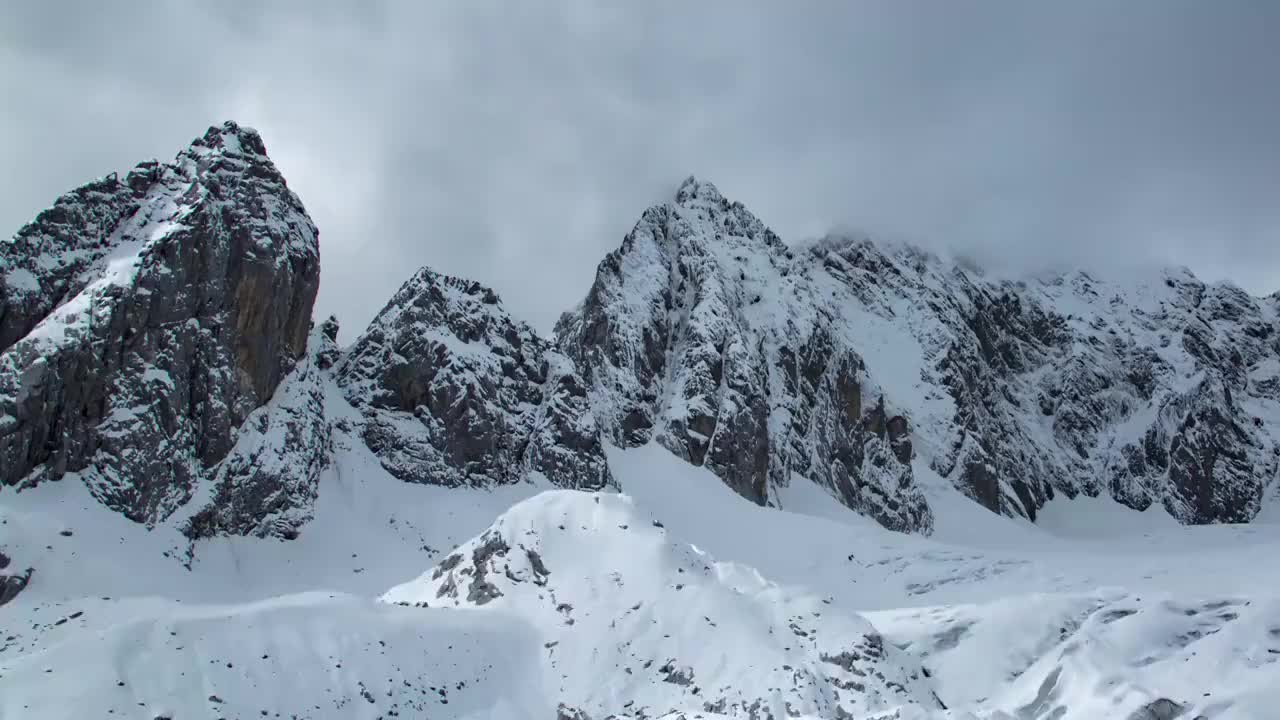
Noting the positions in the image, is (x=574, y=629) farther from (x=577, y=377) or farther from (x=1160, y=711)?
(x=577, y=377)

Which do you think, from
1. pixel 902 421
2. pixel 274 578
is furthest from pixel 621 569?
pixel 902 421

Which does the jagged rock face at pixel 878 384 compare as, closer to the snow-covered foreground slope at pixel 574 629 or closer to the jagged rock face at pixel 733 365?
the jagged rock face at pixel 733 365

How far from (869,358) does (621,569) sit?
111 metres

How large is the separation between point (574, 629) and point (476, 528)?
2797 centimetres

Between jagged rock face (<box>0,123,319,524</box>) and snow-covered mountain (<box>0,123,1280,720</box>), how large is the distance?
0.68ft

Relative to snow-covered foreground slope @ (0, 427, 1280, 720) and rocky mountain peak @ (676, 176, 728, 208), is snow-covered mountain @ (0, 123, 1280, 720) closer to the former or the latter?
snow-covered foreground slope @ (0, 427, 1280, 720)

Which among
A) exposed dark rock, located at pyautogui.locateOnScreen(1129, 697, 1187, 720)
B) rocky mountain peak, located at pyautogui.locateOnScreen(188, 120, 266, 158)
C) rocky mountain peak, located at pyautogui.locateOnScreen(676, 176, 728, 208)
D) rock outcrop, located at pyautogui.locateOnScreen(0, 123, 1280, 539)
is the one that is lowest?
exposed dark rock, located at pyautogui.locateOnScreen(1129, 697, 1187, 720)

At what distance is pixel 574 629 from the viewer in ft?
203

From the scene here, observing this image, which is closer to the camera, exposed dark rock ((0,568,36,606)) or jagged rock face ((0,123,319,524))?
exposed dark rock ((0,568,36,606))

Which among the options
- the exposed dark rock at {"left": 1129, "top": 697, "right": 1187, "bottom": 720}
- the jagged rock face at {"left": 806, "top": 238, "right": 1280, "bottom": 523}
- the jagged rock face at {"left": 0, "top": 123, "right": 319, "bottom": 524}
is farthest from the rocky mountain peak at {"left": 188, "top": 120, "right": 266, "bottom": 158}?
the jagged rock face at {"left": 806, "top": 238, "right": 1280, "bottom": 523}

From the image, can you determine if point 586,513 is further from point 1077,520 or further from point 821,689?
point 1077,520

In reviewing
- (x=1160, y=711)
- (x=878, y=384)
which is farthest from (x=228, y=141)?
(x=878, y=384)

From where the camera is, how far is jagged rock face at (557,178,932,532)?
123 m

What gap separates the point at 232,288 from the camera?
82250 mm
